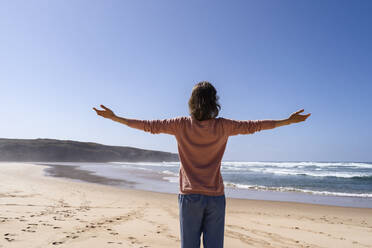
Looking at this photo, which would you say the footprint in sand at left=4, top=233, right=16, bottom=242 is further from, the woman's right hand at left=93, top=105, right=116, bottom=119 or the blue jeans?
the blue jeans

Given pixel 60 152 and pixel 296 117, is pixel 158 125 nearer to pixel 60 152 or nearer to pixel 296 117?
pixel 296 117

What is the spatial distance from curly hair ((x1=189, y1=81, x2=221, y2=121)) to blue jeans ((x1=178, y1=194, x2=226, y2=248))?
0.63 metres

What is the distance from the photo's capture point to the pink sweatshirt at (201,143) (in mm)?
2031

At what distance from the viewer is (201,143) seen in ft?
6.79

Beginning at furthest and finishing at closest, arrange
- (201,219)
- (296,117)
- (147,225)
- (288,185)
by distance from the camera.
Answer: (288,185), (147,225), (296,117), (201,219)

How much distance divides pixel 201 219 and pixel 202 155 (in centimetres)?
48

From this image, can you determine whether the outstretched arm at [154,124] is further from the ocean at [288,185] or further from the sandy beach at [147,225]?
the ocean at [288,185]

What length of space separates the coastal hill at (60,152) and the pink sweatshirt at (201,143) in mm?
69028

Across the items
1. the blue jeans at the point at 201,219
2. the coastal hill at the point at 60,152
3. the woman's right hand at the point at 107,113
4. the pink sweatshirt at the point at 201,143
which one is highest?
the woman's right hand at the point at 107,113

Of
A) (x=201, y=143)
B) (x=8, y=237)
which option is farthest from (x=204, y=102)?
(x=8, y=237)

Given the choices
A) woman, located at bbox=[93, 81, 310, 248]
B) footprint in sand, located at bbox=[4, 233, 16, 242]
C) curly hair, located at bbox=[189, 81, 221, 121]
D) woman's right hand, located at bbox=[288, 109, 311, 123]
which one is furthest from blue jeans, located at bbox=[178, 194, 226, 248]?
footprint in sand, located at bbox=[4, 233, 16, 242]

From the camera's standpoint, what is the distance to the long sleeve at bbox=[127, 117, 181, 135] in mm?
2113

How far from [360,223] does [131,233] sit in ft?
20.4

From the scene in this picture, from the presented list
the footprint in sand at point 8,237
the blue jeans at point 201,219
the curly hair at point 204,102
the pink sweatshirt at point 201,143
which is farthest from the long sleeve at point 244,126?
the footprint in sand at point 8,237
